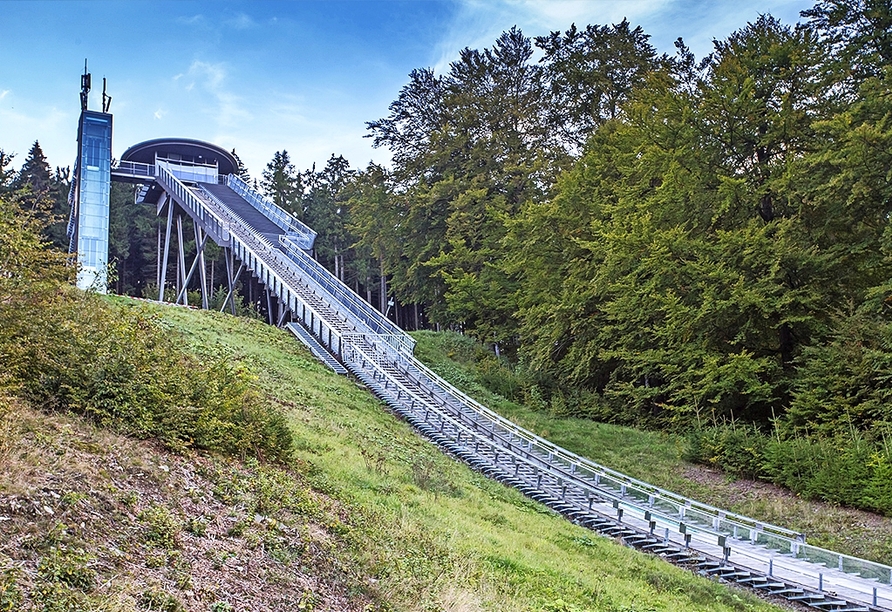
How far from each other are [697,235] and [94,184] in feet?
113

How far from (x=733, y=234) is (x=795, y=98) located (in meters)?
5.10

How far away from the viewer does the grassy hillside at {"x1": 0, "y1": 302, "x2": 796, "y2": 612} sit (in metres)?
4.89

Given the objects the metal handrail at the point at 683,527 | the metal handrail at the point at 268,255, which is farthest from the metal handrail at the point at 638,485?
the metal handrail at the point at 268,255

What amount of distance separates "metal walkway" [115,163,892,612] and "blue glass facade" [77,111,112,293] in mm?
5853

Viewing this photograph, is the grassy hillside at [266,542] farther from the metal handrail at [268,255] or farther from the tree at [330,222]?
the tree at [330,222]

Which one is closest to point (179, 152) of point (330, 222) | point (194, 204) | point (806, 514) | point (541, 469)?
point (194, 204)

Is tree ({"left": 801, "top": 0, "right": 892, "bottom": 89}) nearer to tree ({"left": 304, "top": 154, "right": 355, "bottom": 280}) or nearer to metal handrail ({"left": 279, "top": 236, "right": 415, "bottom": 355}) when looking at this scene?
metal handrail ({"left": 279, "top": 236, "right": 415, "bottom": 355})

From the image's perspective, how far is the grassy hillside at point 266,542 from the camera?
4.89m

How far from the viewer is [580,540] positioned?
1238cm

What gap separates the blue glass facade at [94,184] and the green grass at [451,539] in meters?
23.5

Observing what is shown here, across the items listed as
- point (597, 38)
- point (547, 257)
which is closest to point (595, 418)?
point (547, 257)

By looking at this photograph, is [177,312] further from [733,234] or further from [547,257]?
[733,234]

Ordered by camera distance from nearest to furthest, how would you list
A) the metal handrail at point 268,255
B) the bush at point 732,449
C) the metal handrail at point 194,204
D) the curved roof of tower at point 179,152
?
1. the bush at point 732,449
2. the metal handrail at point 268,255
3. the metal handrail at point 194,204
4. the curved roof of tower at point 179,152

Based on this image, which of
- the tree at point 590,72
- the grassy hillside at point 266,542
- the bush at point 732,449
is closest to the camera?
the grassy hillside at point 266,542
